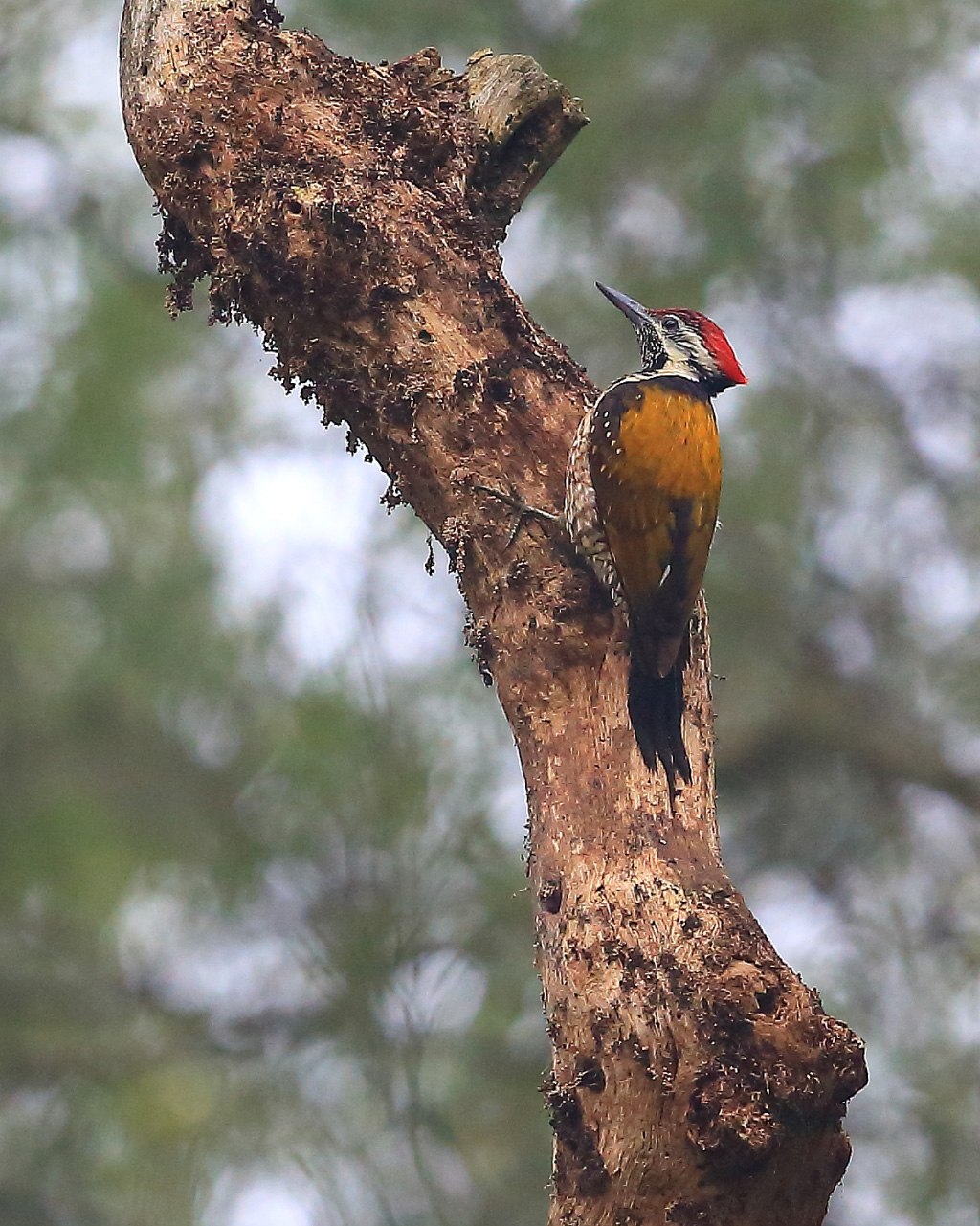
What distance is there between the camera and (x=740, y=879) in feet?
14.9

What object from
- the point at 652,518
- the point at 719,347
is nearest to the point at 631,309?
the point at 719,347

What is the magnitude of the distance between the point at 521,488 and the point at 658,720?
45 cm

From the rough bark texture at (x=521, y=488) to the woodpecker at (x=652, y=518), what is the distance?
4 cm

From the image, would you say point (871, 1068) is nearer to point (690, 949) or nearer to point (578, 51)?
point (690, 949)

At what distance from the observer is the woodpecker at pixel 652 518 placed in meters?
2.10

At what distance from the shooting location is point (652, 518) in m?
2.52

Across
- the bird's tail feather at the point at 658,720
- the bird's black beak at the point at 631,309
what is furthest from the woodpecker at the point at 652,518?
the bird's black beak at the point at 631,309

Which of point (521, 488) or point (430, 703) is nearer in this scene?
point (521, 488)

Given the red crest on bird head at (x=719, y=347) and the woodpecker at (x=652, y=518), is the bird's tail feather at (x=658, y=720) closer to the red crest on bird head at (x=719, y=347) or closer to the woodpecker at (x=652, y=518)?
the woodpecker at (x=652, y=518)

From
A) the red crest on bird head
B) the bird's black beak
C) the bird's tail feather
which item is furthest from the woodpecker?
the bird's black beak

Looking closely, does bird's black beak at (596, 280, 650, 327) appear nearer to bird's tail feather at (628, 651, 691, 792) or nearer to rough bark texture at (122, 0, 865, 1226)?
rough bark texture at (122, 0, 865, 1226)

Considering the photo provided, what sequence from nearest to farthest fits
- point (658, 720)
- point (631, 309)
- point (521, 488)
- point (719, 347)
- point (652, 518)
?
point (658, 720) → point (521, 488) → point (652, 518) → point (719, 347) → point (631, 309)

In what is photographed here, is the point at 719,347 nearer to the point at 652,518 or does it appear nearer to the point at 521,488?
the point at 652,518

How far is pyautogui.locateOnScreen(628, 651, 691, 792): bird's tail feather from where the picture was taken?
6.64 ft
